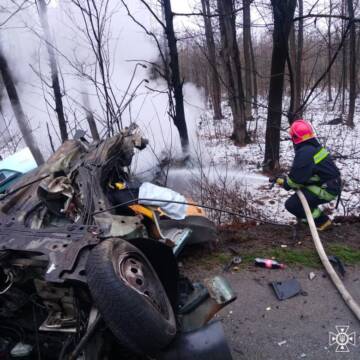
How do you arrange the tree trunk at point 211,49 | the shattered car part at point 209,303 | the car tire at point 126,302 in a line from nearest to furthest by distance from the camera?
the car tire at point 126,302 < the shattered car part at point 209,303 < the tree trunk at point 211,49

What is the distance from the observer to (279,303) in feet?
9.42

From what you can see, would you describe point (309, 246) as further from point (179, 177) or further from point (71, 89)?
point (71, 89)

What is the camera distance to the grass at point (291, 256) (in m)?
3.38

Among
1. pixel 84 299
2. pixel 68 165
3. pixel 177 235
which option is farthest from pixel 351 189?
pixel 84 299

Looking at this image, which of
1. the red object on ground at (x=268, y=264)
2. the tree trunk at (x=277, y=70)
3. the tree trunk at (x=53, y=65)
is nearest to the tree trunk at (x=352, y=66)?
the tree trunk at (x=277, y=70)

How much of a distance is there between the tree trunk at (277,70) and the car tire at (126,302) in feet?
19.6

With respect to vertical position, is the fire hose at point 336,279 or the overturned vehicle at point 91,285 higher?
the overturned vehicle at point 91,285

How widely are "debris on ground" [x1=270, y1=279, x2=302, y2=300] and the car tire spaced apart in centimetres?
139

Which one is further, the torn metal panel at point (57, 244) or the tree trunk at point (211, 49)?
the tree trunk at point (211, 49)

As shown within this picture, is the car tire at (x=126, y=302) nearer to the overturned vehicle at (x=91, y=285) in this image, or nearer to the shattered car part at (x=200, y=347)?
the overturned vehicle at (x=91, y=285)

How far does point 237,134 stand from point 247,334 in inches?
381

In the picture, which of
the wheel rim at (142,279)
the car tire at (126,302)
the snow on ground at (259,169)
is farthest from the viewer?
the snow on ground at (259,169)

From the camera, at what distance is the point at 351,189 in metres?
6.83

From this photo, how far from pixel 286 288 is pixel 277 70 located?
5.26 meters
